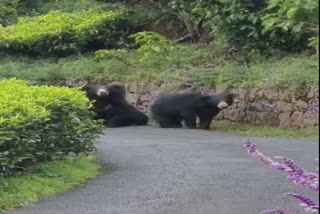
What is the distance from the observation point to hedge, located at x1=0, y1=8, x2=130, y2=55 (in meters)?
19.0

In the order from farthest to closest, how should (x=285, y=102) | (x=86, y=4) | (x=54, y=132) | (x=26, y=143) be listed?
(x=86, y=4) < (x=285, y=102) < (x=54, y=132) < (x=26, y=143)

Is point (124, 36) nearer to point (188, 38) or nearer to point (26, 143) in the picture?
point (188, 38)

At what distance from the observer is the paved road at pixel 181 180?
7.04m

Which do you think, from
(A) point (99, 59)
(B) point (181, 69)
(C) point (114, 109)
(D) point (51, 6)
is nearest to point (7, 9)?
(D) point (51, 6)

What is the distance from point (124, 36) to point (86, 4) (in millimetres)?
2306

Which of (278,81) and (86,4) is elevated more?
(86,4)

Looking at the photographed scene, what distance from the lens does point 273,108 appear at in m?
14.0

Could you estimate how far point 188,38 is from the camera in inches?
736

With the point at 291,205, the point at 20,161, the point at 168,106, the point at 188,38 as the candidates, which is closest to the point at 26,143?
the point at 20,161

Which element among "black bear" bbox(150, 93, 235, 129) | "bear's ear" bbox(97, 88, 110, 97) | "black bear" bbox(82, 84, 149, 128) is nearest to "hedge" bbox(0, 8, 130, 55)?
"black bear" bbox(82, 84, 149, 128)

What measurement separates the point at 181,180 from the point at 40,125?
1.49 metres

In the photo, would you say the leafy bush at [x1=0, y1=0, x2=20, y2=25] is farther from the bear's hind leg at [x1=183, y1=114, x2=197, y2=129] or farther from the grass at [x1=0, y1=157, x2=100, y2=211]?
the grass at [x1=0, y1=157, x2=100, y2=211]

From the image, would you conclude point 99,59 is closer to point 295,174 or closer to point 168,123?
point 168,123

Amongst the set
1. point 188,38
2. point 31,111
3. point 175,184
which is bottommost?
point 175,184
